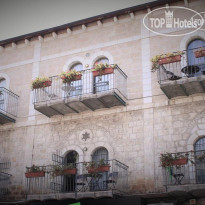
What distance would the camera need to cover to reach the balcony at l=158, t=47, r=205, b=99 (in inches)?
576

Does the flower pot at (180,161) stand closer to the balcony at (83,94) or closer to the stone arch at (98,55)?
the balcony at (83,94)

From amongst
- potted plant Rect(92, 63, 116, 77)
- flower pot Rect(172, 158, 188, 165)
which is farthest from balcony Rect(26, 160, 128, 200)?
potted plant Rect(92, 63, 116, 77)

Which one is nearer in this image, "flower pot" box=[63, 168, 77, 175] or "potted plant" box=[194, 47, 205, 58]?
"potted plant" box=[194, 47, 205, 58]

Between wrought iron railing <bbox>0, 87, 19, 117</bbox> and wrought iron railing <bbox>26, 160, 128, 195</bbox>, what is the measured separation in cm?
341

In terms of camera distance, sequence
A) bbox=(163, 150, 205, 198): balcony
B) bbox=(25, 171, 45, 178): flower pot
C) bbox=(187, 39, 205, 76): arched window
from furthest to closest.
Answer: bbox=(25, 171, 45, 178): flower pot
bbox=(187, 39, 205, 76): arched window
bbox=(163, 150, 205, 198): balcony

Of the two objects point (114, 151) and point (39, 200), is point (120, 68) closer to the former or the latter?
point (114, 151)

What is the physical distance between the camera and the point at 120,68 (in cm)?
→ 1728

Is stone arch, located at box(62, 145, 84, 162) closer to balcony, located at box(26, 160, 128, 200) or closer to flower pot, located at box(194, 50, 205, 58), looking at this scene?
balcony, located at box(26, 160, 128, 200)

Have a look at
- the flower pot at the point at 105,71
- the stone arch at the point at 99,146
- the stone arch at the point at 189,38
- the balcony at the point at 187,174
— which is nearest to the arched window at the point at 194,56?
the stone arch at the point at 189,38

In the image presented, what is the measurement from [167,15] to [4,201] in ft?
34.3

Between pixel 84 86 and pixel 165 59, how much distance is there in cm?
401

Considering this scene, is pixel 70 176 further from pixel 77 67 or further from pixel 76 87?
pixel 77 67

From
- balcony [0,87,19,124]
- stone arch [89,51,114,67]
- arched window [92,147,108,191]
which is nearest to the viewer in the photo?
arched window [92,147,108,191]

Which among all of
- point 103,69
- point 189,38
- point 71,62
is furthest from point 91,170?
point 189,38
